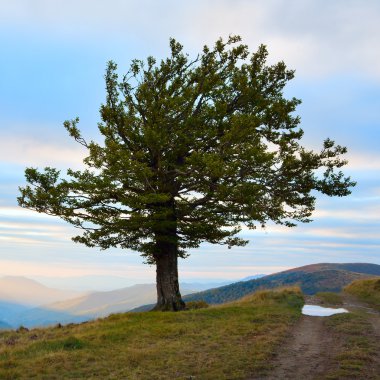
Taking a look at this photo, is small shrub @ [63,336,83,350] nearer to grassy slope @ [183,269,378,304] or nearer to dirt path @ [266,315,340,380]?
dirt path @ [266,315,340,380]

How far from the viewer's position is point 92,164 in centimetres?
2386

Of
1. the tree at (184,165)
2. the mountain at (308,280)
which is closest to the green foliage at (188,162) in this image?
the tree at (184,165)

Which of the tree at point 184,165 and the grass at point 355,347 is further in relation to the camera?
the tree at point 184,165

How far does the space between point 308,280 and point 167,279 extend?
87.5m

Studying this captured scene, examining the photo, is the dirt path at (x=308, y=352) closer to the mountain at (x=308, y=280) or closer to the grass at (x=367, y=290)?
the grass at (x=367, y=290)

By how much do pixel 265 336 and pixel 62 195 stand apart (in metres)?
13.5

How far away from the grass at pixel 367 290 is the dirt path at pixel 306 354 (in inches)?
524

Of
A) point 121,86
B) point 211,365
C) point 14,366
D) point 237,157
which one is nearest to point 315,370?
point 211,365

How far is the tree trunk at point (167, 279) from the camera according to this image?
82.5 ft

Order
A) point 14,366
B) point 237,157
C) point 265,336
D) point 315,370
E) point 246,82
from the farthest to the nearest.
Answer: point 246,82 → point 237,157 → point 265,336 → point 14,366 → point 315,370

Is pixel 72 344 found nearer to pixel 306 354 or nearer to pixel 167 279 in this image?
pixel 306 354

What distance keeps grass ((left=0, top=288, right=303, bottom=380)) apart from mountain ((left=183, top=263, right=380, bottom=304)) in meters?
36.7

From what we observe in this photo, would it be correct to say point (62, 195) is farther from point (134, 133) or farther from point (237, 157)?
point (237, 157)

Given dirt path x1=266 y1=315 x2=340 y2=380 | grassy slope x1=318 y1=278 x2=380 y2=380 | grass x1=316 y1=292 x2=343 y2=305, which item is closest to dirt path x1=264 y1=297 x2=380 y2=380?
dirt path x1=266 y1=315 x2=340 y2=380
